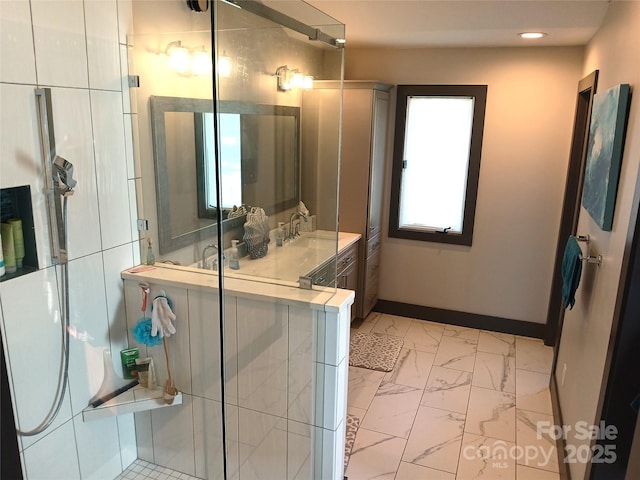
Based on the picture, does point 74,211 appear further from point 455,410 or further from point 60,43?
point 455,410

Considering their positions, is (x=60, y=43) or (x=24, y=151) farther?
(x=60, y=43)

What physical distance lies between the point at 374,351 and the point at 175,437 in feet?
5.92

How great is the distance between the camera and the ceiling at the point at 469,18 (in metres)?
2.66

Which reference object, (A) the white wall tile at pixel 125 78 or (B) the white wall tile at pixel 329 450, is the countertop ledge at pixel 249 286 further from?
(A) the white wall tile at pixel 125 78

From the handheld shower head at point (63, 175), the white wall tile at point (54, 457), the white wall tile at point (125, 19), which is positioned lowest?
the white wall tile at point (54, 457)

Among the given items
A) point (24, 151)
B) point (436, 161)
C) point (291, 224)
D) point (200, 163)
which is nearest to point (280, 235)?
point (291, 224)

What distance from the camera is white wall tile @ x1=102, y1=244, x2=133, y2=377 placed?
7.04 feet

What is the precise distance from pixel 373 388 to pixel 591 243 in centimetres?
163

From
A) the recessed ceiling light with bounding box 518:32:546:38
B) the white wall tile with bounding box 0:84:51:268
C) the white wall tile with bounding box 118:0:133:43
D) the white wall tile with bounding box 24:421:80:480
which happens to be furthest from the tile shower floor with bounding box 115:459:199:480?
the recessed ceiling light with bounding box 518:32:546:38

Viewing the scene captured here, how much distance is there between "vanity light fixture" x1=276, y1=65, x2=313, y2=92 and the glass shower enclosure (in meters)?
0.02

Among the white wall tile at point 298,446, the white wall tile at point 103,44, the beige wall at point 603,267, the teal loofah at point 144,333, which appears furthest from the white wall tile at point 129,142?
the beige wall at point 603,267

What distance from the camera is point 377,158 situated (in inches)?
154

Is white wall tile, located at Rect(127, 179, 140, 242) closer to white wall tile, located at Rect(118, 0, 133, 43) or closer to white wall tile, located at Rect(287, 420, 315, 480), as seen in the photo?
white wall tile, located at Rect(118, 0, 133, 43)

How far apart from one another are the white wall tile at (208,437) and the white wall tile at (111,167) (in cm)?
87
